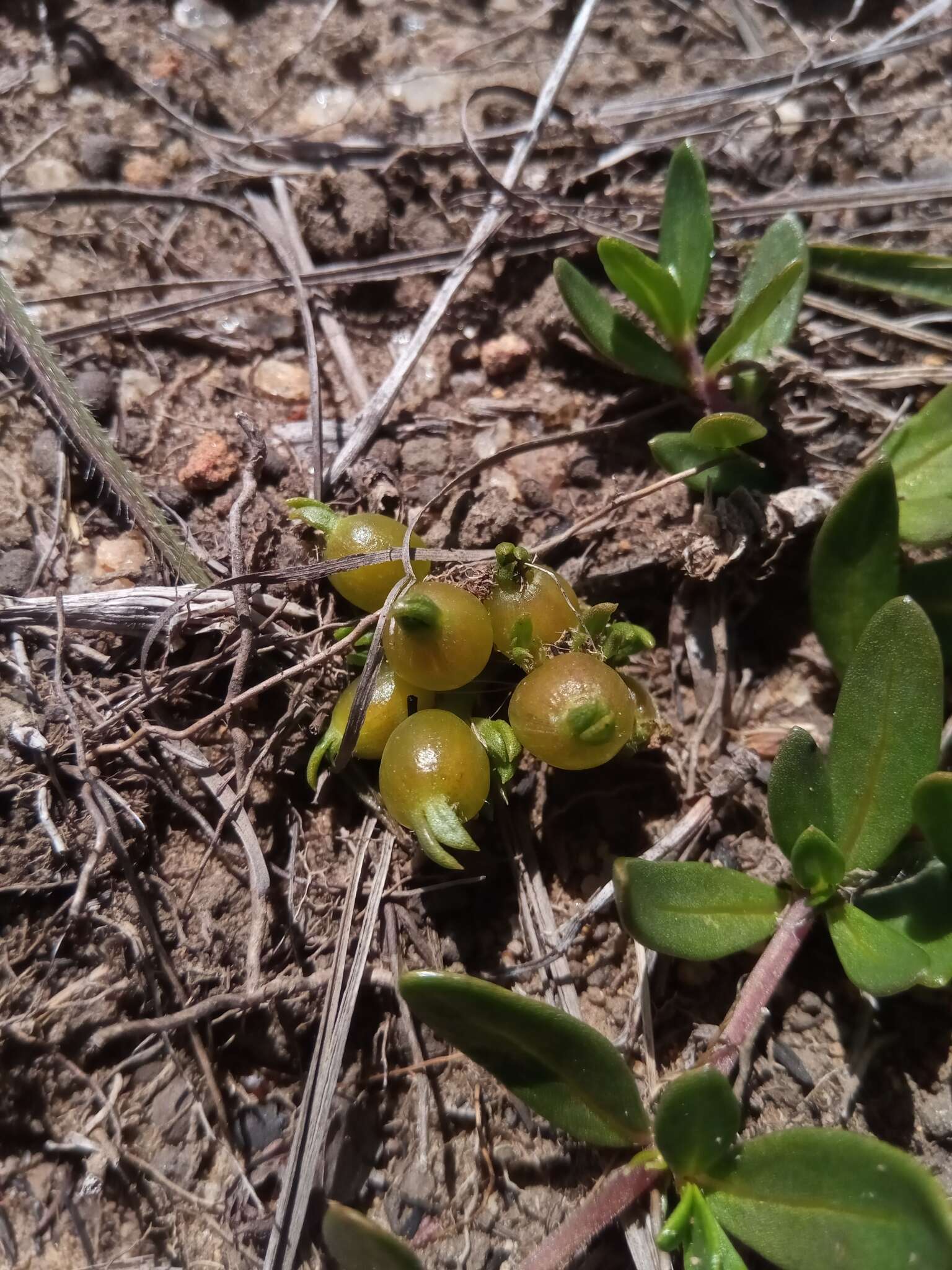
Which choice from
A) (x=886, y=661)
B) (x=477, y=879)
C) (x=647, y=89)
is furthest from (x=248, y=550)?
(x=647, y=89)

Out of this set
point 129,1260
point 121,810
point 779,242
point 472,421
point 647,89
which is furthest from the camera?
point 647,89

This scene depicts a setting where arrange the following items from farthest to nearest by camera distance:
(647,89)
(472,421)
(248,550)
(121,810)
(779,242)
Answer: (647,89) < (472,421) < (779,242) < (248,550) < (121,810)

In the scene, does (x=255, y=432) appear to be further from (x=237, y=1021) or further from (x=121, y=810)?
(x=237, y=1021)

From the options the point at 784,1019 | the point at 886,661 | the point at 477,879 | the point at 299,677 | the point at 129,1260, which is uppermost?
the point at 886,661

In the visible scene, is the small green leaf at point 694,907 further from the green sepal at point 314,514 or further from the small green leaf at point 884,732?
the green sepal at point 314,514

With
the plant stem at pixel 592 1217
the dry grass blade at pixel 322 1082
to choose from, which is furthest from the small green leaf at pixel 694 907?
the dry grass blade at pixel 322 1082

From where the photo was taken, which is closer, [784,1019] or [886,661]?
[886,661]

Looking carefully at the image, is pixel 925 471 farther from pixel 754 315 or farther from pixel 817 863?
pixel 817 863
